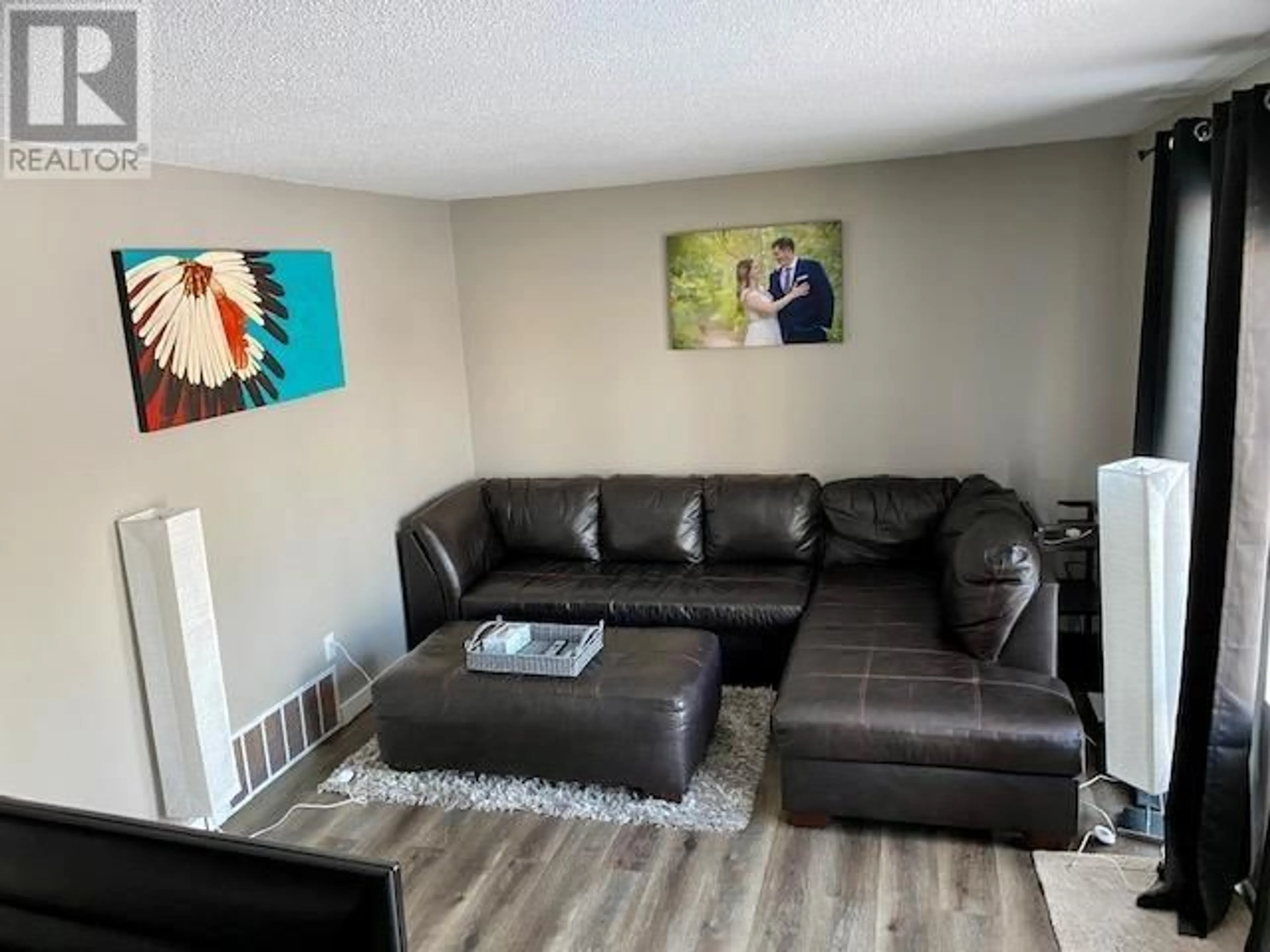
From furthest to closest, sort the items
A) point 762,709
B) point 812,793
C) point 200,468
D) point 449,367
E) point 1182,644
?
point 449,367, point 762,709, point 200,468, point 812,793, point 1182,644

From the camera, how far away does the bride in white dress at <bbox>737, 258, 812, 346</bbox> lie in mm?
4594

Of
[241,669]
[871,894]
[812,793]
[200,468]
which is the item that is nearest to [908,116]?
[812,793]

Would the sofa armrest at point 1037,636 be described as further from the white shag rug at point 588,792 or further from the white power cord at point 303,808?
the white power cord at point 303,808

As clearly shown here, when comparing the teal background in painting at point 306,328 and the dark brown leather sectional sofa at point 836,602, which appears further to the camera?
the teal background in painting at point 306,328

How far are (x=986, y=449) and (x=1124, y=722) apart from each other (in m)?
1.88

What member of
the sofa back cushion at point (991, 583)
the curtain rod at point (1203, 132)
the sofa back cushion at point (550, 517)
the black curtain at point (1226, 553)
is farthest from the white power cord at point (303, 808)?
the curtain rod at point (1203, 132)

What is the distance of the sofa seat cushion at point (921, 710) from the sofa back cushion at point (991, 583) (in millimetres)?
84

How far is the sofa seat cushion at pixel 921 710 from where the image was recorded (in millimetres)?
2801

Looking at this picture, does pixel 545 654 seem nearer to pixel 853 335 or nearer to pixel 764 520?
pixel 764 520

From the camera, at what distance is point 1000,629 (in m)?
3.13

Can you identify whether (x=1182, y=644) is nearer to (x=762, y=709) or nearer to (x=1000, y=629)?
(x=1000, y=629)

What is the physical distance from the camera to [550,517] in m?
4.70

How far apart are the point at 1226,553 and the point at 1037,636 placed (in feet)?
2.98

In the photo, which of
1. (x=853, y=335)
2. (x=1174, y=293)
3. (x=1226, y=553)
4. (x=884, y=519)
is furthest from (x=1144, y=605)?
(x=853, y=335)
